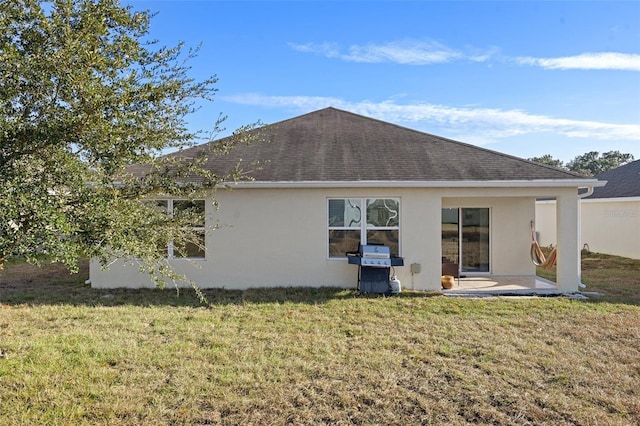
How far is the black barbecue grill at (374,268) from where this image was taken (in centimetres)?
899

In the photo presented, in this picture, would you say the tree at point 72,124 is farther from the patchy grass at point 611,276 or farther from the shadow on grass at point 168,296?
the patchy grass at point 611,276

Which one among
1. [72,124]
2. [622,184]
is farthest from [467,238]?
[622,184]

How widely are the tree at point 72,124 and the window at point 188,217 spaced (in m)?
1.03

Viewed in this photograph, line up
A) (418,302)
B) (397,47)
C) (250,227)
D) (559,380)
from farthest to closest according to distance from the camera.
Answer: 1. (397,47)
2. (250,227)
3. (418,302)
4. (559,380)

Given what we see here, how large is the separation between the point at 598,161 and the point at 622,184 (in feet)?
151

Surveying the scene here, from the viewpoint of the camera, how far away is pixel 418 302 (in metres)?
8.51

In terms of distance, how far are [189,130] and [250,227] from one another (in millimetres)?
4700

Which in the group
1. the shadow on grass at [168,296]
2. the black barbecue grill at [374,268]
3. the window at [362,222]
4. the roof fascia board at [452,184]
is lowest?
the shadow on grass at [168,296]

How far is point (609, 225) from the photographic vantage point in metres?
18.6

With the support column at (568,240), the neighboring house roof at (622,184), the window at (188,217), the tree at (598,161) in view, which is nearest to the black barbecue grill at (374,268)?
the window at (188,217)

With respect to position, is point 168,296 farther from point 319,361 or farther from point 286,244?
point 319,361

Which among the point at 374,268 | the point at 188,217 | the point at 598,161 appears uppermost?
the point at 598,161

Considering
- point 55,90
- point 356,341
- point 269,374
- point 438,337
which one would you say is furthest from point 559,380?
point 55,90

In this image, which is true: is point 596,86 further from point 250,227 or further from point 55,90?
point 55,90
